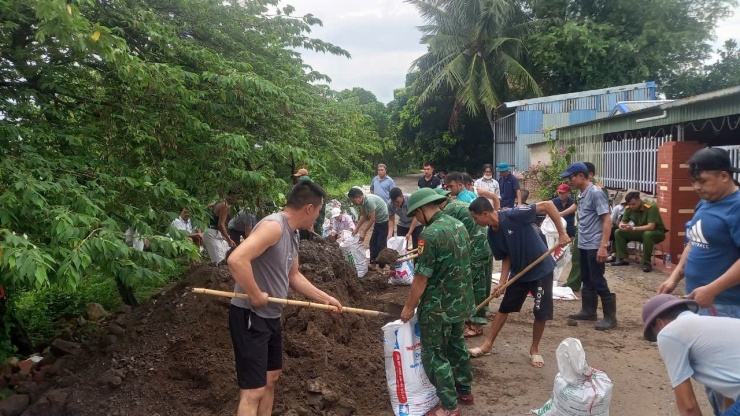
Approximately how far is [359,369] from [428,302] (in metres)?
1.07

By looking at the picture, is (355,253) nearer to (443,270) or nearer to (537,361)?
(537,361)

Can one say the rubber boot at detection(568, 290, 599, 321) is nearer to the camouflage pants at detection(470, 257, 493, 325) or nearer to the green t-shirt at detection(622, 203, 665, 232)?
the camouflage pants at detection(470, 257, 493, 325)

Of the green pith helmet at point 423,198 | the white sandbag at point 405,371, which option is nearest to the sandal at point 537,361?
the white sandbag at point 405,371

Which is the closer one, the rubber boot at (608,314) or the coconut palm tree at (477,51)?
the rubber boot at (608,314)

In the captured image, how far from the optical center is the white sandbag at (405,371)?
3.92 meters

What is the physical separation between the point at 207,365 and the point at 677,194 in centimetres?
787

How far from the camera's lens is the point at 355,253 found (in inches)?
328

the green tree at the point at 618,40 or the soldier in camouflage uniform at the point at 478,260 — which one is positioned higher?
the green tree at the point at 618,40

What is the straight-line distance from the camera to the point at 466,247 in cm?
399

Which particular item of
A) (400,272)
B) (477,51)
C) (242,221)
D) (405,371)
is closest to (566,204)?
(400,272)

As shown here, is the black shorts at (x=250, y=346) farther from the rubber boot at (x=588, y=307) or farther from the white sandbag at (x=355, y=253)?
the white sandbag at (x=355, y=253)

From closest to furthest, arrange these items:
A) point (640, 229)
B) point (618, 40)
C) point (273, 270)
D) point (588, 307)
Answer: point (273, 270), point (588, 307), point (640, 229), point (618, 40)

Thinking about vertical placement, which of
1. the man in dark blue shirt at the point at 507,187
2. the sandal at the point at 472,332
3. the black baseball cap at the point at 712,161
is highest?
the black baseball cap at the point at 712,161

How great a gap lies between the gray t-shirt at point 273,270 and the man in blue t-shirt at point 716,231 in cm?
243
